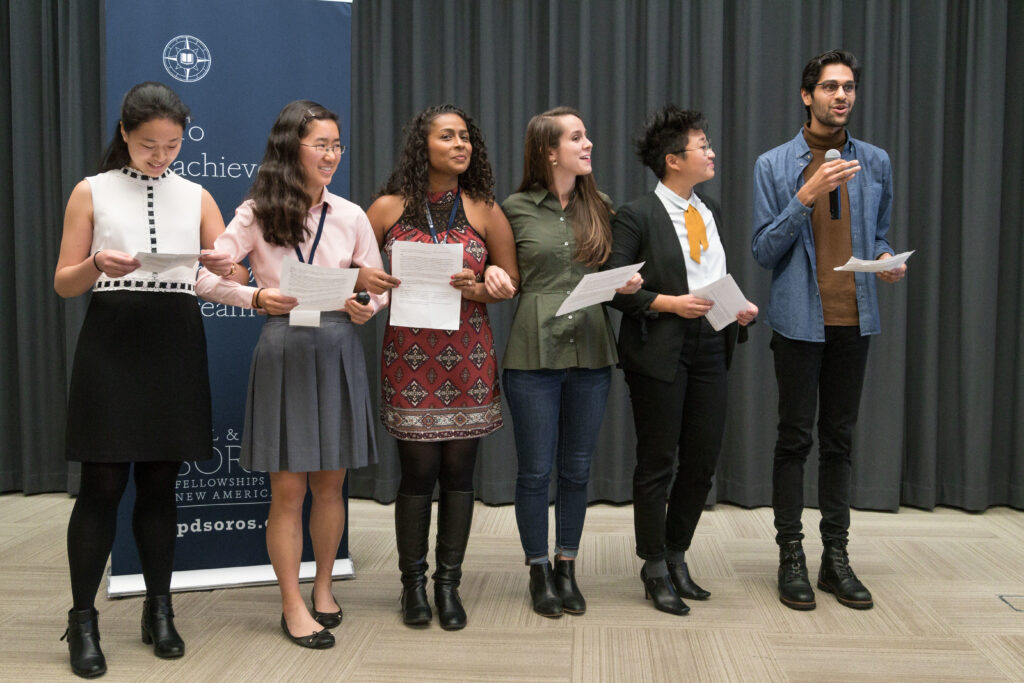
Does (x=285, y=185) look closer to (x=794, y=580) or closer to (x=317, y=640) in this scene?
(x=317, y=640)

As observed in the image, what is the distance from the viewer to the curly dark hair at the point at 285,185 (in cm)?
243

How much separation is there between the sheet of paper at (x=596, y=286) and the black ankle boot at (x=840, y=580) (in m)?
1.31

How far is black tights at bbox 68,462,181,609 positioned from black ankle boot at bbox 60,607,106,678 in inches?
1.4

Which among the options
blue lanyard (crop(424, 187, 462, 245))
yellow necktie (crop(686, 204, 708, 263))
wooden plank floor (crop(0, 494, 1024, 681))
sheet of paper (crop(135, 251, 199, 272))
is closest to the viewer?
sheet of paper (crop(135, 251, 199, 272))

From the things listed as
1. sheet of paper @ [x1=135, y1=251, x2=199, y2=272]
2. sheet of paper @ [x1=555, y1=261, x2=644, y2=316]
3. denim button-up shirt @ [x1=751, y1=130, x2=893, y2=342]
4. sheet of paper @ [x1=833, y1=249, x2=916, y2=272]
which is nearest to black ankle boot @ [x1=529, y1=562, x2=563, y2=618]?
sheet of paper @ [x1=555, y1=261, x2=644, y2=316]

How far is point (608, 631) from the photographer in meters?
2.66

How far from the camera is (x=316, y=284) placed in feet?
7.62

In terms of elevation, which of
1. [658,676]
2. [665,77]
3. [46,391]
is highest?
[665,77]

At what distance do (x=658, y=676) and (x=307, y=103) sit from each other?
1.98 metres

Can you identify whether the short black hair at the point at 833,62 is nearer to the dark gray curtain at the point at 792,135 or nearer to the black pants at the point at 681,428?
the black pants at the point at 681,428

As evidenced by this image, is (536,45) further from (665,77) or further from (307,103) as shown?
(307,103)

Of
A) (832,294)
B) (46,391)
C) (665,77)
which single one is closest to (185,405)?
(832,294)

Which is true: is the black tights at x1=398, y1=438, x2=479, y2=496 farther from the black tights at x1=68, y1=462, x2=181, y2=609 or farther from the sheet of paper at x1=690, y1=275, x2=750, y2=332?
the sheet of paper at x1=690, y1=275, x2=750, y2=332

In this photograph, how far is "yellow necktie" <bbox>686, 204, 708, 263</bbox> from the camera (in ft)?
8.91
